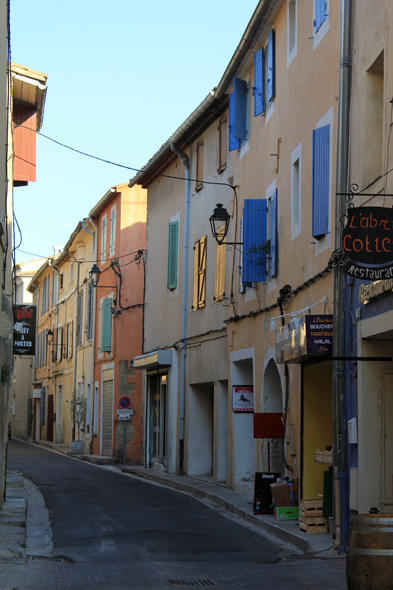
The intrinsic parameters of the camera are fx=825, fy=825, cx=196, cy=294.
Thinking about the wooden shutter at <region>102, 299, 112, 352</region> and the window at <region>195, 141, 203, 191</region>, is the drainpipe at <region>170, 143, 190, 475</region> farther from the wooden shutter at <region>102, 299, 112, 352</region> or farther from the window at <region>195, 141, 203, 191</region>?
the wooden shutter at <region>102, 299, 112, 352</region>

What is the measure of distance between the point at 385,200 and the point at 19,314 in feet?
46.9

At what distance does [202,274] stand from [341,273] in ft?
33.1

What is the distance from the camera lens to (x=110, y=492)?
651 inches

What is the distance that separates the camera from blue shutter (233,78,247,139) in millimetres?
16750

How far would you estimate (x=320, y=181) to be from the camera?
11.3m

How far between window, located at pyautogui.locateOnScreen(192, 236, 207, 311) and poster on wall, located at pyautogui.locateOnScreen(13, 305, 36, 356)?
4185 mm

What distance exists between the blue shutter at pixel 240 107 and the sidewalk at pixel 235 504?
715cm

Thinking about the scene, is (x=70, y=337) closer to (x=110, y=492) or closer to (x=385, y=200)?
(x=110, y=492)

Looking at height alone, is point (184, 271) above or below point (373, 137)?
below

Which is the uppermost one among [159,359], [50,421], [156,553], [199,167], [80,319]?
[199,167]

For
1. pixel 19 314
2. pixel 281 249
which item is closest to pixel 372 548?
pixel 281 249

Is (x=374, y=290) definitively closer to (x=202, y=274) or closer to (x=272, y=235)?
(x=272, y=235)

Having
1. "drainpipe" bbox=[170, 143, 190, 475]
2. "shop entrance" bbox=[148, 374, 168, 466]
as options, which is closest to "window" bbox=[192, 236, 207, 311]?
"drainpipe" bbox=[170, 143, 190, 475]

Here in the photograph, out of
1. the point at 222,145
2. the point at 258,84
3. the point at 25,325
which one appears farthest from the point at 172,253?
the point at 258,84
